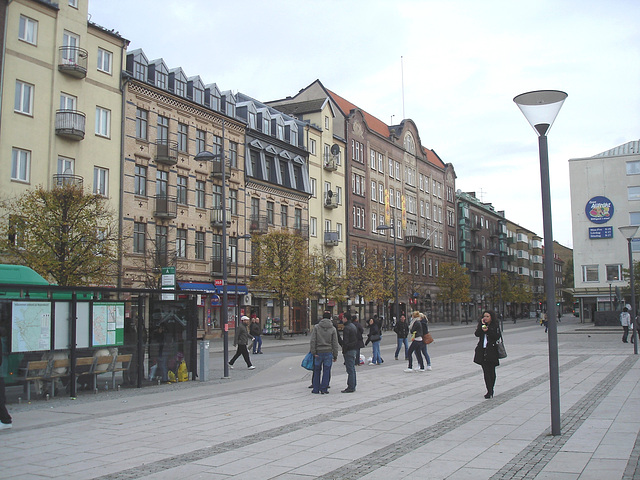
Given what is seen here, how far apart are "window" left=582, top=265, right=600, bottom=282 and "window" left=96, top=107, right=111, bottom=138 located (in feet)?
179

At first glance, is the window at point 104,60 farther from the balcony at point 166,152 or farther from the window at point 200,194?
the window at point 200,194

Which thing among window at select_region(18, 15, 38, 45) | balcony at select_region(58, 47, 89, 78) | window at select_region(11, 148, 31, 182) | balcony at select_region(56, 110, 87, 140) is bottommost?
window at select_region(11, 148, 31, 182)

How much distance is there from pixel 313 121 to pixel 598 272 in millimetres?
35646

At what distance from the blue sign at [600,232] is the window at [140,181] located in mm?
51004

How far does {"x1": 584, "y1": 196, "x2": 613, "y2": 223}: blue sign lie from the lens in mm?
69438

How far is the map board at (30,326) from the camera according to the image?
1360 centimetres

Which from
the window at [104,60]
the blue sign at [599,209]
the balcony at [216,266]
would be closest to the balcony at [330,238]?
the balcony at [216,266]

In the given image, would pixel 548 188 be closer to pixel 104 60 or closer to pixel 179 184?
pixel 104 60

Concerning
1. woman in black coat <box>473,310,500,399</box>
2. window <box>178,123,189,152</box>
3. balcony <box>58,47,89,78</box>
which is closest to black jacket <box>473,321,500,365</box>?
woman in black coat <box>473,310,500,399</box>

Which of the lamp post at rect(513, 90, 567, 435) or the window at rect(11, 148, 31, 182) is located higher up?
the window at rect(11, 148, 31, 182)

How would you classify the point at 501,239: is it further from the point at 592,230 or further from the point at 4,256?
the point at 4,256

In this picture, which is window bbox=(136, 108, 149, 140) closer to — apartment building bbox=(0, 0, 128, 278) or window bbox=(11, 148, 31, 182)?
apartment building bbox=(0, 0, 128, 278)

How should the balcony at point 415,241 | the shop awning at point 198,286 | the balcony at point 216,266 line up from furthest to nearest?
the balcony at point 415,241 → the balcony at point 216,266 → the shop awning at point 198,286

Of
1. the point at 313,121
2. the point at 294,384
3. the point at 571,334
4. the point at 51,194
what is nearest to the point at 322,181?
the point at 313,121
